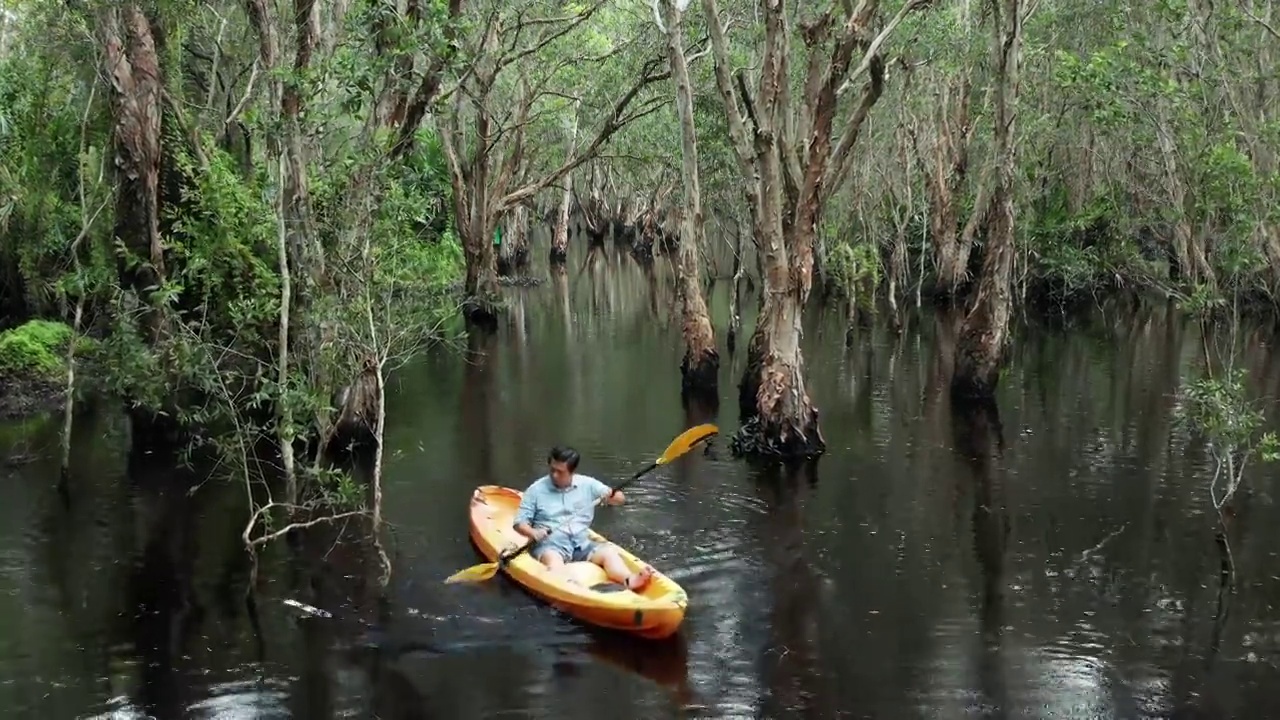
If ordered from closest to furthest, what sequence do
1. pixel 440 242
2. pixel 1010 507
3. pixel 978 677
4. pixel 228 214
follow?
pixel 978 677 < pixel 1010 507 < pixel 228 214 < pixel 440 242

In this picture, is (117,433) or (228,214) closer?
(228,214)

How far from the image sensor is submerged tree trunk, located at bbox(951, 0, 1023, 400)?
1783 cm

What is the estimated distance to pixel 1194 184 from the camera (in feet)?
38.7

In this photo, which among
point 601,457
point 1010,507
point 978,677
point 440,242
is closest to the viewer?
point 978,677

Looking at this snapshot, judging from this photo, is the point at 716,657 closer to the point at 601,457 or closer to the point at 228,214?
the point at 601,457

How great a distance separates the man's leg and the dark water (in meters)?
0.57

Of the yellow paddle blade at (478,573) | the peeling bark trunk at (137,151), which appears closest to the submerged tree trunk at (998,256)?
the yellow paddle blade at (478,573)

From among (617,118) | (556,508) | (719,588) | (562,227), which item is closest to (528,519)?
(556,508)

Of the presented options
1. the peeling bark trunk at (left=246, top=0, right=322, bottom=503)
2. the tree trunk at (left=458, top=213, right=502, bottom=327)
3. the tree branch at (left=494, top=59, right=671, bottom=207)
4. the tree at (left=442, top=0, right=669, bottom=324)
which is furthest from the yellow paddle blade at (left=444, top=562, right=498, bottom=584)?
the tree trunk at (left=458, top=213, right=502, bottom=327)

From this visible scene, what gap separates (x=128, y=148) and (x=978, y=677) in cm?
1180

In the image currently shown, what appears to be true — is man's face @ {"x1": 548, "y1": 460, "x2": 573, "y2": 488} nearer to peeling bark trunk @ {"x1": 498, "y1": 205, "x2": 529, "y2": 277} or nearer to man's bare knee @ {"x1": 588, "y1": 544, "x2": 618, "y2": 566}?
man's bare knee @ {"x1": 588, "y1": 544, "x2": 618, "y2": 566}

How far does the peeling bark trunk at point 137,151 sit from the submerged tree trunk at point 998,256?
12048mm

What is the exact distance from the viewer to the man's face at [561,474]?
34.1 feet

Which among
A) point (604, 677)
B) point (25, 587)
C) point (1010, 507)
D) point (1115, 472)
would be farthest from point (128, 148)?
point (1115, 472)
